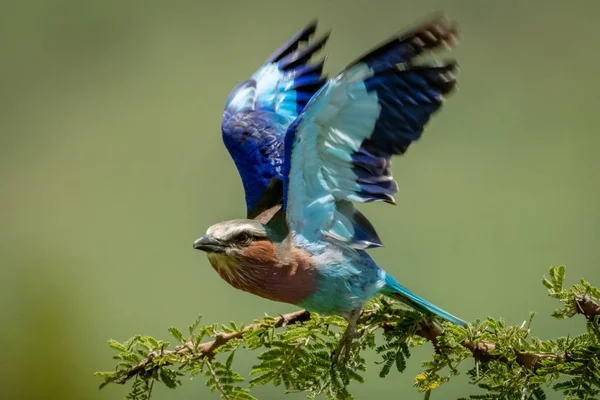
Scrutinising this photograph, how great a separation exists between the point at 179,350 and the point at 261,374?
0.46 feet

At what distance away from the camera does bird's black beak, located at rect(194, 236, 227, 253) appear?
1256 mm

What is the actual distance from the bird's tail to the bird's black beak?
34 cm

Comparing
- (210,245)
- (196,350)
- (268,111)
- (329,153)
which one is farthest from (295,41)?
(196,350)

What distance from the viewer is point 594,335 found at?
3.69ft

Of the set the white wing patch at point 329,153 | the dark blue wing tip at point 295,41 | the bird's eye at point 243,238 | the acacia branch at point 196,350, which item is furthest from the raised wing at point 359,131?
the dark blue wing tip at point 295,41

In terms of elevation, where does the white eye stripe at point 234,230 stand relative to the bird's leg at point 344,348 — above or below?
above

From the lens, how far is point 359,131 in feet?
4.33

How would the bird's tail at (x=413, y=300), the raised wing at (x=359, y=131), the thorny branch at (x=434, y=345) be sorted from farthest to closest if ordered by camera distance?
the bird's tail at (x=413, y=300) < the raised wing at (x=359, y=131) < the thorny branch at (x=434, y=345)

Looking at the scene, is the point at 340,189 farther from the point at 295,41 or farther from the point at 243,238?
the point at 295,41

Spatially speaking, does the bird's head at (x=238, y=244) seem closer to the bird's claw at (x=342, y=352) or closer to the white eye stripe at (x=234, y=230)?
the white eye stripe at (x=234, y=230)

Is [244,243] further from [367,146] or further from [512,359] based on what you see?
[512,359]

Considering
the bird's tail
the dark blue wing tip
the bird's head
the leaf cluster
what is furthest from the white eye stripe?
the dark blue wing tip

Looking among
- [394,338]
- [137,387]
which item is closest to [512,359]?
[394,338]

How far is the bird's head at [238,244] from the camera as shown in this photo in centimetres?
128
